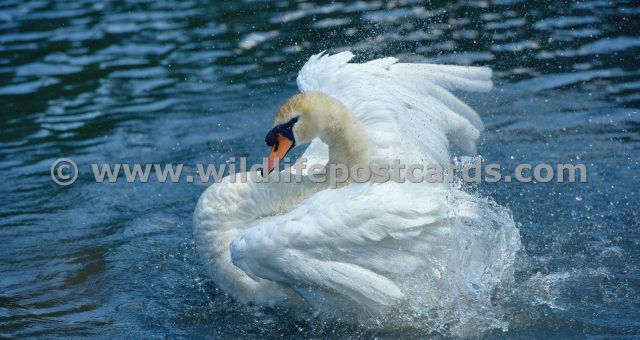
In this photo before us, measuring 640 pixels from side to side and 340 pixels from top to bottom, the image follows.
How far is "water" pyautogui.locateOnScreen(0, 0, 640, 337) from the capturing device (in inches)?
234

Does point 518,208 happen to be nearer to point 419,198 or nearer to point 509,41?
point 419,198

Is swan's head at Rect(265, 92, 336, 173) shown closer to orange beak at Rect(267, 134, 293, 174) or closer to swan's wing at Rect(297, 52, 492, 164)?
orange beak at Rect(267, 134, 293, 174)

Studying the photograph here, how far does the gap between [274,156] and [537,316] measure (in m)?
1.86

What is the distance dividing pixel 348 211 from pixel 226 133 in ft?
15.6

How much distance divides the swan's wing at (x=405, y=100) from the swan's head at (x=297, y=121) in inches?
15.4

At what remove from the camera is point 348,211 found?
4.85 metres

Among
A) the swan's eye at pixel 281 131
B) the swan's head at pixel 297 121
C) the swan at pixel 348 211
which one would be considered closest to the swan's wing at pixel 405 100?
the swan at pixel 348 211

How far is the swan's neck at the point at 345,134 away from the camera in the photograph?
5.46 meters

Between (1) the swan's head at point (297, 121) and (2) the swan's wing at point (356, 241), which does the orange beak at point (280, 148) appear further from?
(2) the swan's wing at point (356, 241)

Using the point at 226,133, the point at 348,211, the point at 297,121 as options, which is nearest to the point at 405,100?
the point at 297,121
